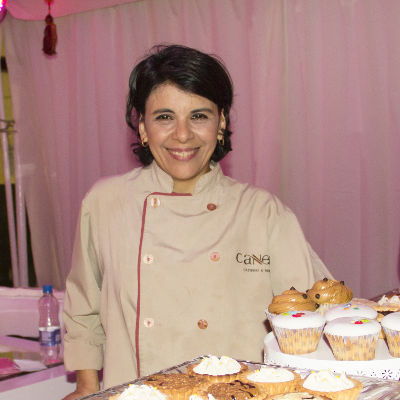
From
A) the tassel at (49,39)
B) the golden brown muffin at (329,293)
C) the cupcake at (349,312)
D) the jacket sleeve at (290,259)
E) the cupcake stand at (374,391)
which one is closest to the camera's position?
the cupcake stand at (374,391)

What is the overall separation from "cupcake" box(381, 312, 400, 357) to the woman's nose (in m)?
0.70

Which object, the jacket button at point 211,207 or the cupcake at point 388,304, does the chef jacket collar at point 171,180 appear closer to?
the jacket button at point 211,207

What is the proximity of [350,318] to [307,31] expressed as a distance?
3.18 m

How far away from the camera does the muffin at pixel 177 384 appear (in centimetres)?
105

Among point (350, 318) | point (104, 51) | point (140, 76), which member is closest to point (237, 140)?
point (104, 51)

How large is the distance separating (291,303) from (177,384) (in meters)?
0.44

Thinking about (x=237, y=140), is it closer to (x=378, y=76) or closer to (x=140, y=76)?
(x=378, y=76)

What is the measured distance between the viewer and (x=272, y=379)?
3.58 feet

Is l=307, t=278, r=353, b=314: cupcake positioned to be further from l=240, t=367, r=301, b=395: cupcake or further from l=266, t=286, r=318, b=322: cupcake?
l=240, t=367, r=301, b=395: cupcake

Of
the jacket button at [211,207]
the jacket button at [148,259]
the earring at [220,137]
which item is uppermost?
the earring at [220,137]

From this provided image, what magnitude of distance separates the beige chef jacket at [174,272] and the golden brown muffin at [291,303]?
9.0 inches

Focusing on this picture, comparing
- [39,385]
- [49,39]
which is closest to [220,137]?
[39,385]

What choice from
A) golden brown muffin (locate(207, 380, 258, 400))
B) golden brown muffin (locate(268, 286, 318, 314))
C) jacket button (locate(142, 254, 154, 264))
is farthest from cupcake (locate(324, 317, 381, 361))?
jacket button (locate(142, 254, 154, 264))

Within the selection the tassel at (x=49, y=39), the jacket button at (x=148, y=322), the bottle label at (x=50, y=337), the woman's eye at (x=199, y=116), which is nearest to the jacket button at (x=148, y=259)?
the jacket button at (x=148, y=322)
